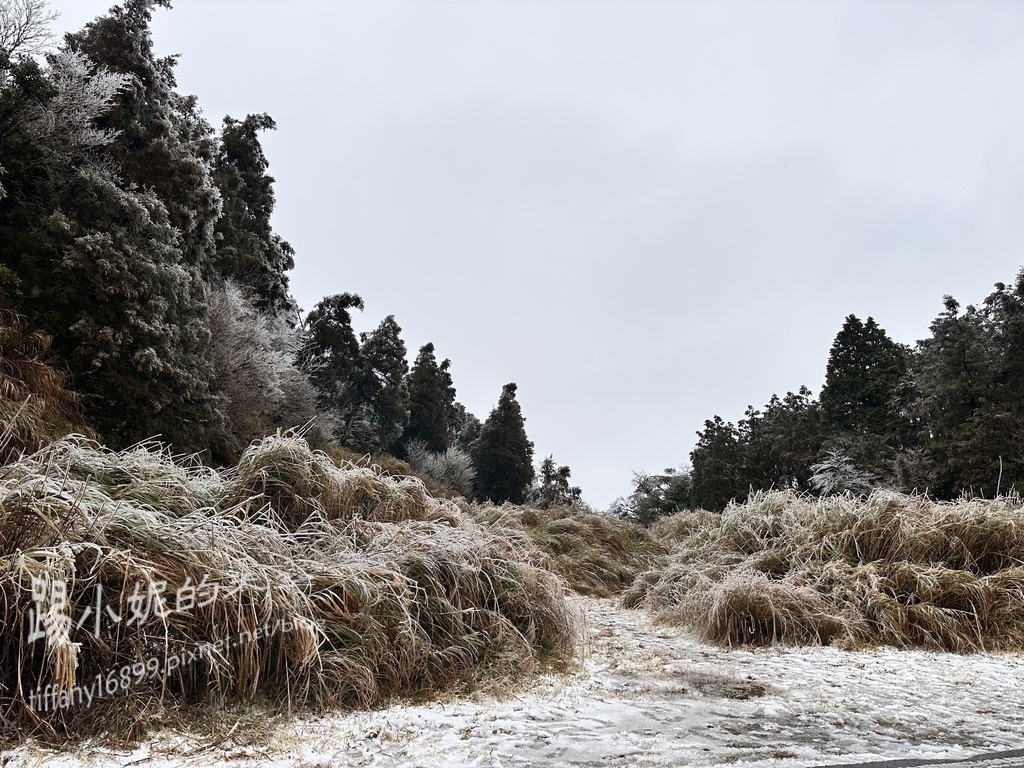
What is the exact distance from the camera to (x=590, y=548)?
7504mm

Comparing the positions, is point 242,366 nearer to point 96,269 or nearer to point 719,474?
point 96,269

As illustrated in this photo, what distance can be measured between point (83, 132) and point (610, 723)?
10.1 metres

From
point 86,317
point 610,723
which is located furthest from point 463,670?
point 86,317

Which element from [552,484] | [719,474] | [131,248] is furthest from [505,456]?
[131,248]

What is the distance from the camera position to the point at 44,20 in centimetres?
789

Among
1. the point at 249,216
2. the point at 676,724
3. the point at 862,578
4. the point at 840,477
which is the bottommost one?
the point at 676,724

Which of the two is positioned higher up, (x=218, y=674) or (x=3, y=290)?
(x=3, y=290)

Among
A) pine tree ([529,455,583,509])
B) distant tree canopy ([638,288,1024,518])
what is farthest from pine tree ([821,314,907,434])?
pine tree ([529,455,583,509])

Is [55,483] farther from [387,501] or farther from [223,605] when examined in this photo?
[387,501]

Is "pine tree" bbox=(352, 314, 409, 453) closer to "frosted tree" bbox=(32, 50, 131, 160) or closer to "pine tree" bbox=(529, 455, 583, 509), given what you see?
"pine tree" bbox=(529, 455, 583, 509)

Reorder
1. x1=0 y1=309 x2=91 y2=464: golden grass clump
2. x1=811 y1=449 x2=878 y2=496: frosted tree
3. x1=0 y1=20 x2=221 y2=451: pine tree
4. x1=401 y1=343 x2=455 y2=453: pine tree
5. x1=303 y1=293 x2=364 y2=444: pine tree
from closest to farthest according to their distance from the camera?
1. x1=0 y1=309 x2=91 y2=464: golden grass clump
2. x1=0 y1=20 x2=221 y2=451: pine tree
3. x1=811 y1=449 x2=878 y2=496: frosted tree
4. x1=303 y1=293 x2=364 y2=444: pine tree
5. x1=401 y1=343 x2=455 y2=453: pine tree

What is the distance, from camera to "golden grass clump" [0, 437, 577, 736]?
1.51m

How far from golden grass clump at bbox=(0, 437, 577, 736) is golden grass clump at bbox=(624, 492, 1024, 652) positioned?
4.35 feet

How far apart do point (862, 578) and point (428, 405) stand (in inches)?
900
